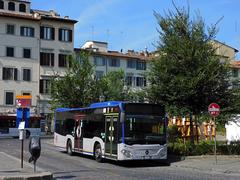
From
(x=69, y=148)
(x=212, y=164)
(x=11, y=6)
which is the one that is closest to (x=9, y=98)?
(x=11, y=6)

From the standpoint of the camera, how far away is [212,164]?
20.0 metres

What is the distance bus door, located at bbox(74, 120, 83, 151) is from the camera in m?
25.3

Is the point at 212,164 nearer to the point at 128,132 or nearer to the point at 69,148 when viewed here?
the point at 128,132

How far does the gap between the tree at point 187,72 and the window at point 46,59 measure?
4611 cm

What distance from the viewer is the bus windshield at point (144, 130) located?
787 inches

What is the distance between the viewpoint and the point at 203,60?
24.1m

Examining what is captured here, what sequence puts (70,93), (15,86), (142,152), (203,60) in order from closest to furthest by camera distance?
(142,152), (203,60), (70,93), (15,86)

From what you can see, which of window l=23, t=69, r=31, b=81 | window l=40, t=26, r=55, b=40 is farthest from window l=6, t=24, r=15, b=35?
window l=23, t=69, r=31, b=81

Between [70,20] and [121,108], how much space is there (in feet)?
175

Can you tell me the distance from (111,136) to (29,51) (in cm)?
4982

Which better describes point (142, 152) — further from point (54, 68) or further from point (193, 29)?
point (54, 68)

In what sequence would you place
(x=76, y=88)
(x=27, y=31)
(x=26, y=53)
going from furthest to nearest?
(x=27, y=31) → (x=26, y=53) → (x=76, y=88)

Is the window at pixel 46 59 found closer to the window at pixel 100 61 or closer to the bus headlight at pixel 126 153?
the window at pixel 100 61

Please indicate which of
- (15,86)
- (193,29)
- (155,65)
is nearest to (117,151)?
(155,65)
